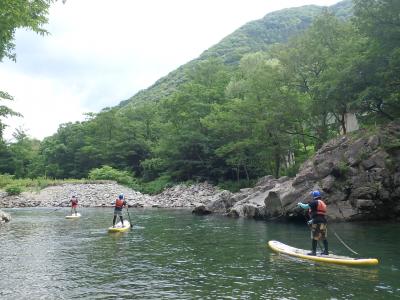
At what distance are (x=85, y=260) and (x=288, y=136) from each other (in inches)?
1362

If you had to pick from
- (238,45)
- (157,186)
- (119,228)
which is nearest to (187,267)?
(119,228)

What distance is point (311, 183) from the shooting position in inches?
1261

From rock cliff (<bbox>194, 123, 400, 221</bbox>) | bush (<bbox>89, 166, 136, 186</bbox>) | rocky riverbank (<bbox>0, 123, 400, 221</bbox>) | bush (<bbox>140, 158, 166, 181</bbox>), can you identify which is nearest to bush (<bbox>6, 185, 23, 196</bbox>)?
bush (<bbox>89, 166, 136, 186</bbox>)

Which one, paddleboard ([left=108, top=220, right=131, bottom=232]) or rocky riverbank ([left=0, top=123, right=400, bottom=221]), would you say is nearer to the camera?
paddleboard ([left=108, top=220, right=131, bottom=232])

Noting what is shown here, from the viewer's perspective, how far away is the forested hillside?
32.3 m

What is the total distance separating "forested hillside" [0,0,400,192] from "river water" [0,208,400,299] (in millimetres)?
13591

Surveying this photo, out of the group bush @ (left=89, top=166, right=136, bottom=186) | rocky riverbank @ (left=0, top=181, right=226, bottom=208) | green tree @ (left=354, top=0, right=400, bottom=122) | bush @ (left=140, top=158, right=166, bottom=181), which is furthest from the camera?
bush @ (left=89, top=166, right=136, bottom=186)

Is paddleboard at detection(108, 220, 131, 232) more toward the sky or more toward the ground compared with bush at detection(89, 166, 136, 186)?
more toward the ground

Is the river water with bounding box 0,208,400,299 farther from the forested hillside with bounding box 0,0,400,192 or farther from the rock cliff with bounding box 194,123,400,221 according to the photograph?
the forested hillside with bounding box 0,0,400,192

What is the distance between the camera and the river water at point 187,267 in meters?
11.9

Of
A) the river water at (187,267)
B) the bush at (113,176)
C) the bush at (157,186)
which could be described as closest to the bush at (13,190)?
the bush at (113,176)

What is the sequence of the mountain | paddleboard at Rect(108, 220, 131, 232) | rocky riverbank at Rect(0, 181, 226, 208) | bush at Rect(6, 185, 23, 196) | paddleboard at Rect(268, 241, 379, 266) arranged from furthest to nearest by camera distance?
the mountain < bush at Rect(6, 185, 23, 196) < rocky riverbank at Rect(0, 181, 226, 208) < paddleboard at Rect(108, 220, 131, 232) < paddleboard at Rect(268, 241, 379, 266)

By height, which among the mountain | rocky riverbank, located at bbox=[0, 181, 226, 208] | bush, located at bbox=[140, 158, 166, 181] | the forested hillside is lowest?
rocky riverbank, located at bbox=[0, 181, 226, 208]

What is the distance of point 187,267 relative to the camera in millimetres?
15398
